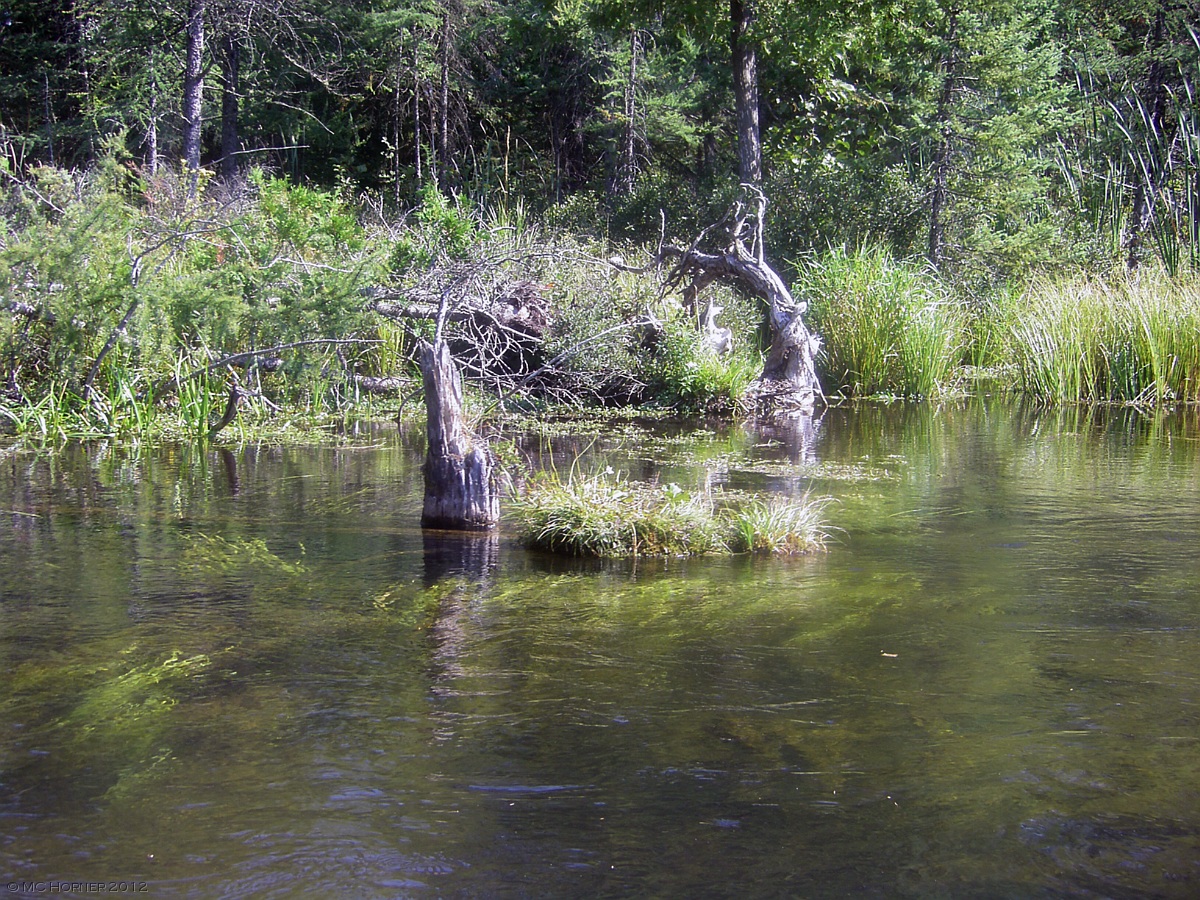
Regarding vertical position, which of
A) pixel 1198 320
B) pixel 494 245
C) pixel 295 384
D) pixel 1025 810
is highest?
pixel 494 245

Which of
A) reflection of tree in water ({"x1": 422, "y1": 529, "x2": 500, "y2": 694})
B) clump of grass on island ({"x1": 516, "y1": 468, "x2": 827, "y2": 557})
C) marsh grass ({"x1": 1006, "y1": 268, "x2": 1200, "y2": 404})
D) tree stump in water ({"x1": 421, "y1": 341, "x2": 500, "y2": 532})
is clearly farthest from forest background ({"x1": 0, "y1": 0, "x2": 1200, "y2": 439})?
clump of grass on island ({"x1": 516, "y1": 468, "x2": 827, "y2": 557})

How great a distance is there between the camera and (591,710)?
156 inches

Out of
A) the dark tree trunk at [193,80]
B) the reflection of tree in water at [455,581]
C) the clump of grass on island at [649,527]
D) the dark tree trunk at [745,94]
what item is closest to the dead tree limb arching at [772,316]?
the dark tree trunk at [745,94]

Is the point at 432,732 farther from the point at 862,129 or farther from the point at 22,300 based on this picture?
the point at 862,129

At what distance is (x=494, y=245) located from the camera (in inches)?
534

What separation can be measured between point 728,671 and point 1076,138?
69.7 ft

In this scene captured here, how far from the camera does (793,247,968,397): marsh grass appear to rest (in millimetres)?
14102

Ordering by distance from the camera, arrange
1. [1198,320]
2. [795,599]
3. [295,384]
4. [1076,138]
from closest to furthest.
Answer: [795,599] → [295,384] → [1198,320] → [1076,138]

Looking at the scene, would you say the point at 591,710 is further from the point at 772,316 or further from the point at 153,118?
the point at 153,118

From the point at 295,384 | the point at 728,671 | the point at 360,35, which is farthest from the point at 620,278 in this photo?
the point at 360,35

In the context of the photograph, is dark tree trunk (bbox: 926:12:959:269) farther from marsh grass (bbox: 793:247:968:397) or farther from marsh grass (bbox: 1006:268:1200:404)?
marsh grass (bbox: 1006:268:1200:404)

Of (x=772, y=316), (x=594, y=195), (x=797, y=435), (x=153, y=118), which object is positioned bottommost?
(x=797, y=435)

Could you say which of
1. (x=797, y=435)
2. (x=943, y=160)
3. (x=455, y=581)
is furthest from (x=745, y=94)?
(x=455, y=581)

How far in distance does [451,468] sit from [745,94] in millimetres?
13820
